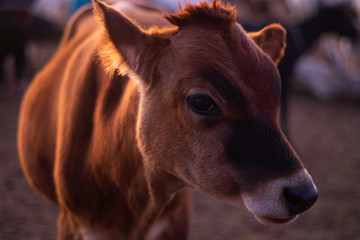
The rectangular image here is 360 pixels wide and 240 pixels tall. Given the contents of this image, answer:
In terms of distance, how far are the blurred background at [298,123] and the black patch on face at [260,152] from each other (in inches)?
108

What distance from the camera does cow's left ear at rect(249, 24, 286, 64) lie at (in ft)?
8.14

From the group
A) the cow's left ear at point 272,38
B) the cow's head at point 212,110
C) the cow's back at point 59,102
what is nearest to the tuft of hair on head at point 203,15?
the cow's head at point 212,110

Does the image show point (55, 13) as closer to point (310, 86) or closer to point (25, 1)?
point (25, 1)

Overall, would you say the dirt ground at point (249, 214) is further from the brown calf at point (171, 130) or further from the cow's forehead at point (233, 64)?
the cow's forehead at point (233, 64)

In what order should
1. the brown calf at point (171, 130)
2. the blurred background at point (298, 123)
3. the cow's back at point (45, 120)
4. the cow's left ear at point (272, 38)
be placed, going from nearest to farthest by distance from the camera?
the brown calf at point (171, 130)
the cow's left ear at point (272, 38)
the cow's back at point (45, 120)
the blurred background at point (298, 123)

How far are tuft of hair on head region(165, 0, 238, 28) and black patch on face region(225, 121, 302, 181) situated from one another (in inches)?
24.4

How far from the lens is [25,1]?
31.8 ft

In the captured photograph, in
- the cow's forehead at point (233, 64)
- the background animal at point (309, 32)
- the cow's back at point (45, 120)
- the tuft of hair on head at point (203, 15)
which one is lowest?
the background animal at point (309, 32)

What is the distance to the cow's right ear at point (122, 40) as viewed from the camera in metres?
1.99

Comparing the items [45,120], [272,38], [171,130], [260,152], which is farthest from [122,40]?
[45,120]

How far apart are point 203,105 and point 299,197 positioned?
1.98 feet

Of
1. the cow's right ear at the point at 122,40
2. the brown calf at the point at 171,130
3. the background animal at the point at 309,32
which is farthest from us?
the background animal at the point at 309,32

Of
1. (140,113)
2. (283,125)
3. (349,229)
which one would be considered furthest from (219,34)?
(283,125)

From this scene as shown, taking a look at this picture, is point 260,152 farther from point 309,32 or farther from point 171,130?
point 309,32
